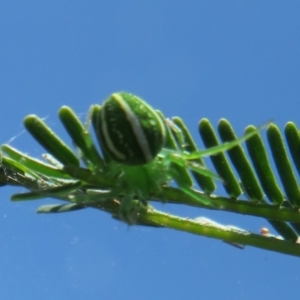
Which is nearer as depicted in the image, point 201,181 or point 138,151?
point 138,151

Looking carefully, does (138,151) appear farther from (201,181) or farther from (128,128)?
(201,181)

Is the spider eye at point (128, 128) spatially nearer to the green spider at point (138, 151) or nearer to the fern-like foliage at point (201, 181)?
the green spider at point (138, 151)

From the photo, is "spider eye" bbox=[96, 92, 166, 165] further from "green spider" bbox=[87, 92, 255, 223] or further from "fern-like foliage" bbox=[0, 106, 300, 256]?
"fern-like foliage" bbox=[0, 106, 300, 256]

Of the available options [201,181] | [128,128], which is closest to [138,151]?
[128,128]

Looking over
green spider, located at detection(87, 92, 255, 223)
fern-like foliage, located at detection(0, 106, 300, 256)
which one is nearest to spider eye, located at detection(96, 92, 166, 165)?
green spider, located at detection(87, 92, 255, 223)

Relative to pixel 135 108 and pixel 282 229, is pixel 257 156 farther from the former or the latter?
pixel 135 108
